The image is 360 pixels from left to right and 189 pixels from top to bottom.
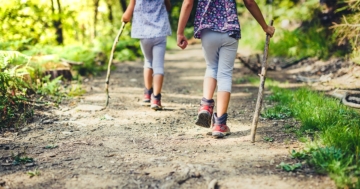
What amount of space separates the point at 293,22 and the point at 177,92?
9.64m

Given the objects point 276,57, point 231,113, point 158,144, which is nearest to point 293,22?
point 276,57

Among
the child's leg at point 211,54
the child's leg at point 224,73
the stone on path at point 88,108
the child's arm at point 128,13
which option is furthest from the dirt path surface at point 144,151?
the child's arm at point 128,13

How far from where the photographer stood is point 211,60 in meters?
3.90

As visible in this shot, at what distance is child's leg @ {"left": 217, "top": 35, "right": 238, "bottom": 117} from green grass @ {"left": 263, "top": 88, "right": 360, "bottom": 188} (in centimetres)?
81

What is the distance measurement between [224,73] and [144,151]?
48.6 inches

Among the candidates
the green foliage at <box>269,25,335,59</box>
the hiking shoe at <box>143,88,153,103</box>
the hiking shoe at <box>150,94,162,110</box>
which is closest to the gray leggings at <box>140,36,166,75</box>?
the hiking shoe at <box>150,94,162,110</box>

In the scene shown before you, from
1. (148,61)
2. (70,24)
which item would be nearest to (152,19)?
(148,61)

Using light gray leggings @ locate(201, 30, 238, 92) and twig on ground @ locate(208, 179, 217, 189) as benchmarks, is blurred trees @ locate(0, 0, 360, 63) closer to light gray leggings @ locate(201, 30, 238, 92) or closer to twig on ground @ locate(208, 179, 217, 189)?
light gray leggings @ locate(201, 30, 238, 92)

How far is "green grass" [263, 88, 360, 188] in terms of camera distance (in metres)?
2.55

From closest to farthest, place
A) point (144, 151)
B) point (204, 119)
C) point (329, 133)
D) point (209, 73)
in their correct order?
point (329, 133) → point (144, 151) → point (204, 119) → point (209, 73)

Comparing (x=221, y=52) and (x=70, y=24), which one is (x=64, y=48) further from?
(x=221, y=52)

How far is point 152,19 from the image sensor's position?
193 inches

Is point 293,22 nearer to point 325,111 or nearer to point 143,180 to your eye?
point 325,111

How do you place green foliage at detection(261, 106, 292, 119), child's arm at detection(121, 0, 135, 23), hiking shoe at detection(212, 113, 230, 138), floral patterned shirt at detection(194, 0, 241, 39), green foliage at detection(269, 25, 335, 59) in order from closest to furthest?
1. floral patterned shirt at detection(194, 0, 241, 39)
2. hiking shoe at detection(212, 113, 230, 138)
3. green foliage at detection(261, 106, 292, 119)
4. child's arm at detection(121, 0, 135, 23)
5. green foliage at detection(269, 25, 335, 59)
